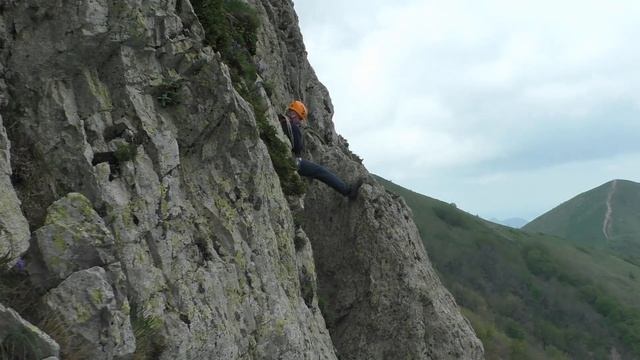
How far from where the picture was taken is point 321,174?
2058 centimetres

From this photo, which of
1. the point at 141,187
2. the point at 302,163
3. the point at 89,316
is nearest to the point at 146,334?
the point at 89,316

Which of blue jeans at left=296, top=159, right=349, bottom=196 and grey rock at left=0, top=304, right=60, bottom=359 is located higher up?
blue jeans at left=296, top=159, right=349, bottom=196

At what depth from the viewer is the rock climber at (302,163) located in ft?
65.4

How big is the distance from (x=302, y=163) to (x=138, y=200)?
967 cm

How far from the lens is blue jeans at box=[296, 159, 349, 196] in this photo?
20203 millimetres

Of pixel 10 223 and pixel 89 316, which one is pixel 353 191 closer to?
pixel 89 316

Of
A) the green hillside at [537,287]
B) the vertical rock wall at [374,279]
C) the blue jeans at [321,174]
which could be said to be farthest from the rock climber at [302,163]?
the green hillside at [537,287]

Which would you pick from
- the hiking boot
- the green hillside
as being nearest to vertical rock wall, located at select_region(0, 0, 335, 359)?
the hiking boot

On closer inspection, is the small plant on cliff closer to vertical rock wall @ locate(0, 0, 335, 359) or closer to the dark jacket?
vertical rock wall @ locate(0, 0, 335, 359)

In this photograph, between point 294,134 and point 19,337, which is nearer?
point 19,337

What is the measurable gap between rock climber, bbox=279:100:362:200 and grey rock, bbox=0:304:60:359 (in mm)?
12880

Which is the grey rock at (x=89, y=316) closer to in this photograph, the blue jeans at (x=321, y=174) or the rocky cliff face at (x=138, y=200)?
the rocky cliff face at (x=138, y=200)

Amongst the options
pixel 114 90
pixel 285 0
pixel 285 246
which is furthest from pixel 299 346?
pixel 285 0

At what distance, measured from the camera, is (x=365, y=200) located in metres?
21.3
